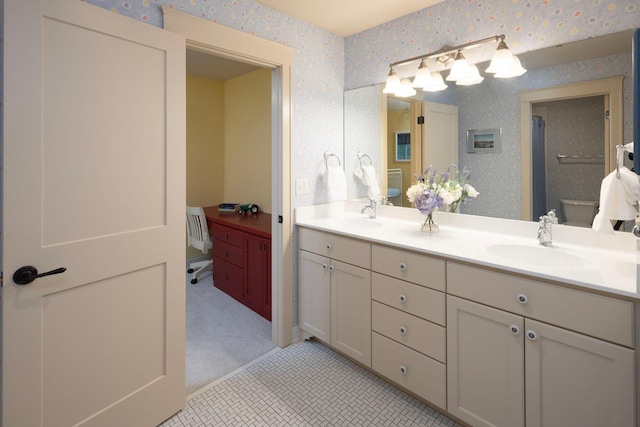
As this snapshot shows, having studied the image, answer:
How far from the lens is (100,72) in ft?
4.81

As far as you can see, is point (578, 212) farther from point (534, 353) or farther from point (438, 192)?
point (534, 353)

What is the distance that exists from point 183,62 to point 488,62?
170 centimetres

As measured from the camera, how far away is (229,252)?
3.47 m

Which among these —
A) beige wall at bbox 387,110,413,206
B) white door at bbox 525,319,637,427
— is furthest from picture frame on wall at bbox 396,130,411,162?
white door at bbox 525,319,637,427

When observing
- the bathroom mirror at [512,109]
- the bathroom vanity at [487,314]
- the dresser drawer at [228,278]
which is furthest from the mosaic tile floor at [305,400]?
the bathroom mirror at [512,109]

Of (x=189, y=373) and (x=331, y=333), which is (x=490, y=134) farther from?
(x=189, y=373)

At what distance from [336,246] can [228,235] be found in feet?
5.20

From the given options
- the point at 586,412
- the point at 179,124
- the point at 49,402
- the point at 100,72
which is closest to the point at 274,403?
the point at 49,402

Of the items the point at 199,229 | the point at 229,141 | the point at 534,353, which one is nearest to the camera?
the point at 534,353

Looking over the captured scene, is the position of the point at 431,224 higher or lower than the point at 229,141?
lower

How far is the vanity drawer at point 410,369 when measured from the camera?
68.7 inches

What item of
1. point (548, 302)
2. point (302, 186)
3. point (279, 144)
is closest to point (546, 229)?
point (548, 302)

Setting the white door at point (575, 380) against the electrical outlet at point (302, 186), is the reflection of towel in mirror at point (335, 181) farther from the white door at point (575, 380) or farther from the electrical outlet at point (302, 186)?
the white door at point (575, 380)

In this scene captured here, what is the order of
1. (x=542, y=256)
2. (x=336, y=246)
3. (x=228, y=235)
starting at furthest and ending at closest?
1. (x=228, y=235)
2. (x=336, y=246)
3. (x=542, y=256)
